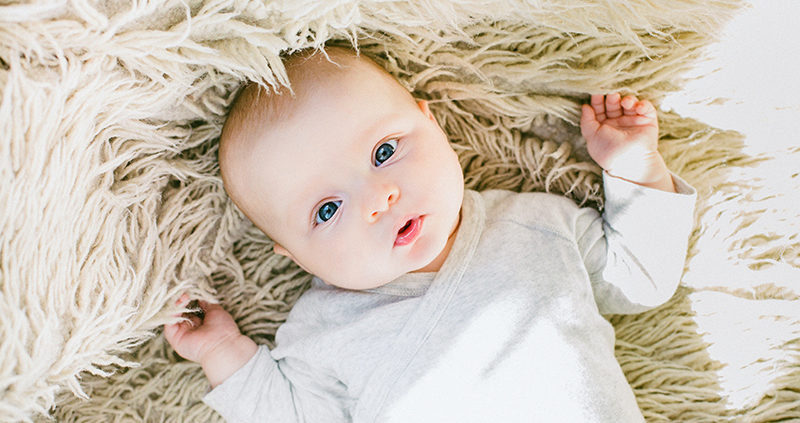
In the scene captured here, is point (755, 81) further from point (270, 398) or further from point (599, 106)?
point (270, 398)

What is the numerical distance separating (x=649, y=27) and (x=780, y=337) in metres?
0.62

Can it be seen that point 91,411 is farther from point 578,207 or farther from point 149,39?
point 578,207

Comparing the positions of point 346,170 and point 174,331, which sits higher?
point 346,170

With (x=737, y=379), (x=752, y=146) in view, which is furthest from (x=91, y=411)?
(x=752, y=146)

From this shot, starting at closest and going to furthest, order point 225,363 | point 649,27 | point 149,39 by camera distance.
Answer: point 149,39 < point 649,27 < point 225,363

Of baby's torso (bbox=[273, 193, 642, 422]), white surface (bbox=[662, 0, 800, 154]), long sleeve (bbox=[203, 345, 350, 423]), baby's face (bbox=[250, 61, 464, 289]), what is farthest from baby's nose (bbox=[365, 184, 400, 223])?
white surface (bbox=[662, 0, 800, 154])

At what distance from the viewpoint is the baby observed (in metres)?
0.93

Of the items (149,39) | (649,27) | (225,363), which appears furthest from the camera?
(225,363)

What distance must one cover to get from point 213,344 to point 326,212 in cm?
37

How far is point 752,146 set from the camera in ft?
3.51

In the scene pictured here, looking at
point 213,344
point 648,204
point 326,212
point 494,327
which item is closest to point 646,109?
point 648,204

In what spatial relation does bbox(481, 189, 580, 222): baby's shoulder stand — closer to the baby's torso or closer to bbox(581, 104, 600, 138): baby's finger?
the baby's torso

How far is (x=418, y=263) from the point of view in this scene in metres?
0.95

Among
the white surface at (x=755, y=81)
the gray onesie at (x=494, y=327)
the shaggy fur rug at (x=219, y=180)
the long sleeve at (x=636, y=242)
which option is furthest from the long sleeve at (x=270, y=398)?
the white surface at (x=755, y=81)
